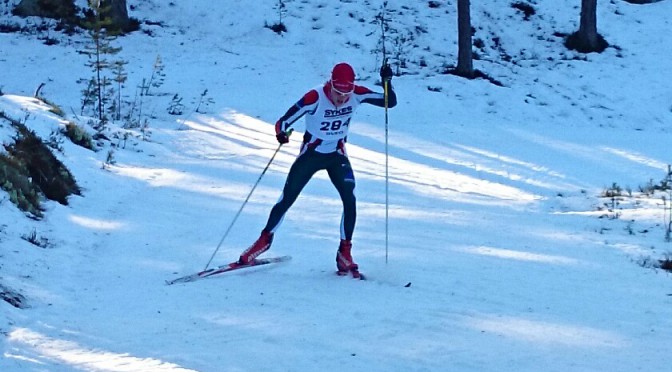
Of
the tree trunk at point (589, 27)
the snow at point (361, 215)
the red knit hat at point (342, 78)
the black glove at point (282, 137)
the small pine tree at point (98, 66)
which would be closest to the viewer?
the snow at point (361, 215)

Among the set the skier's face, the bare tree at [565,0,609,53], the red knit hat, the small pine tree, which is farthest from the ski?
the bare tree at [565,0,609,53]

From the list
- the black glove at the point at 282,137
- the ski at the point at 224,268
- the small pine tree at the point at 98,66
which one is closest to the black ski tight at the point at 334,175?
the black glove at the point at 282,137

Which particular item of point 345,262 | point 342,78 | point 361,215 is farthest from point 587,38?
point 345,262

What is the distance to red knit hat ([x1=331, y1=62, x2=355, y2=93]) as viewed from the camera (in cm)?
770

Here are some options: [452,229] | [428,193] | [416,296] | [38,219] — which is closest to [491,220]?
[452,229]

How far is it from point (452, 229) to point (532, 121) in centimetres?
970

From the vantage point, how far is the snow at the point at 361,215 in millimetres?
5918

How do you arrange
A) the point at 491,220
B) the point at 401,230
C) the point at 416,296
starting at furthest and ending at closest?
1. the point at 491,220
2. the point at 401,230
3. the point at 416,296

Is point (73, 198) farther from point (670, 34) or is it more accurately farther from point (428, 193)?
point (670, 34)

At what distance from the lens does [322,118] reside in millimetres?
7891

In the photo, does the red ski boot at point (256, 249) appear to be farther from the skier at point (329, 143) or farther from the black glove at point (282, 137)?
the black glove at point (282, 137)

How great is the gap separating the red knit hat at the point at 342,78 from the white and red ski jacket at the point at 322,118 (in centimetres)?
15

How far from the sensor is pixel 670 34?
2461 centimetres

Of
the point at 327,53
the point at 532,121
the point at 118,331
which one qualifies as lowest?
the point at 118,331
